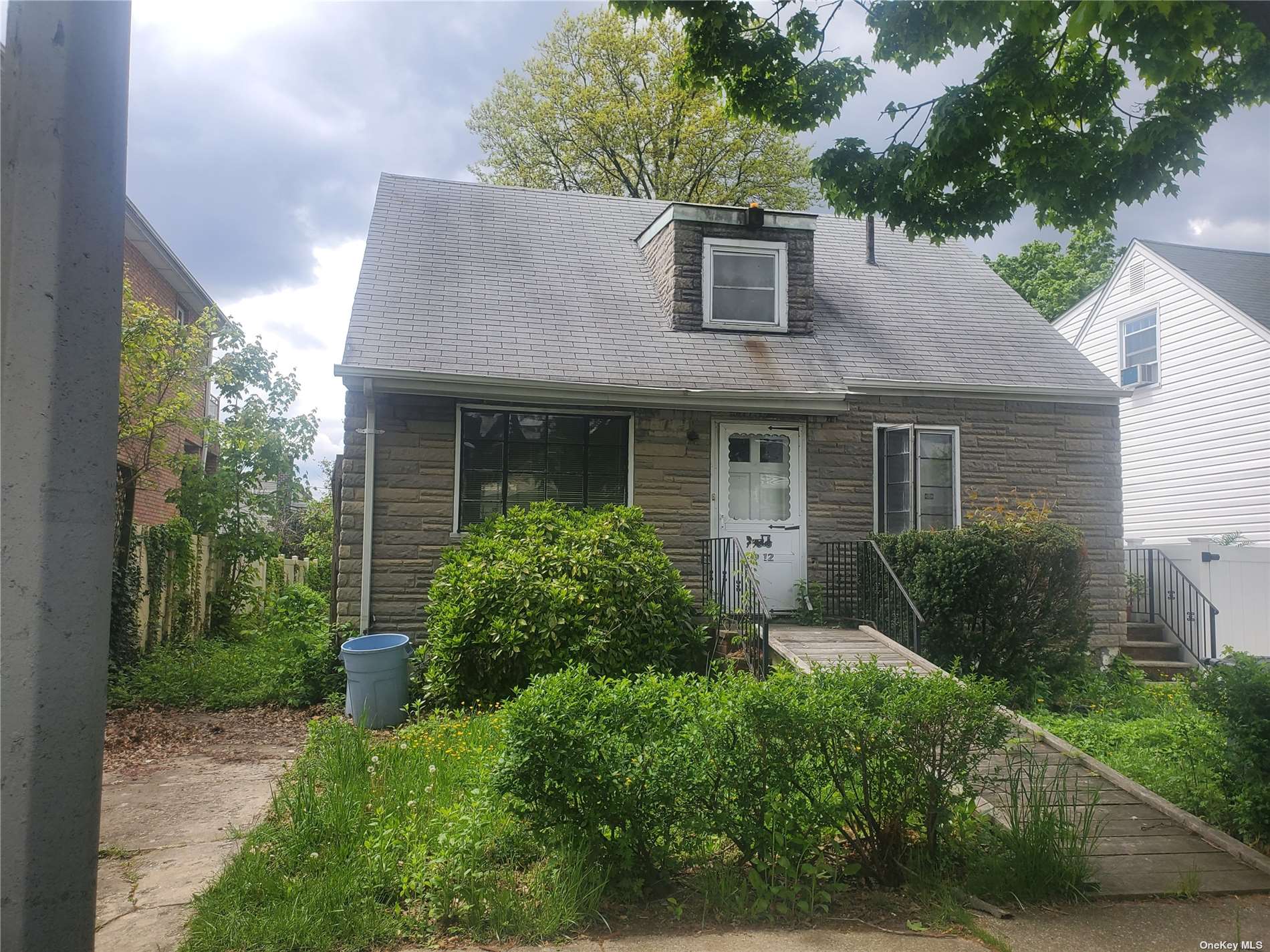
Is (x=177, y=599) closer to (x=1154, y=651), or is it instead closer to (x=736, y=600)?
(x=736, y=600)

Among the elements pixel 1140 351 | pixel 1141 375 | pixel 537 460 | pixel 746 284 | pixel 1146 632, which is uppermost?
pixel 1140 351

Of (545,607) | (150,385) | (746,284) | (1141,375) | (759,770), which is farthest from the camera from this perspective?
(1141,375)

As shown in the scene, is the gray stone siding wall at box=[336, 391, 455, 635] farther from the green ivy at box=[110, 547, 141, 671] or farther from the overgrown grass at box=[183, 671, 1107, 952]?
the overgrown grass at box=[183, 671, 1107, 952]

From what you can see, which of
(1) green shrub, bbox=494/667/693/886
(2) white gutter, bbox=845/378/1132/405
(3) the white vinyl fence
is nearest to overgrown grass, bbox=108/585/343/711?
(1) green shrub, bbox=494/667/693/886

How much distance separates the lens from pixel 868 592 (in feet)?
32.8

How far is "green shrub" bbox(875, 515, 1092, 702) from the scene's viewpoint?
880 centimetres

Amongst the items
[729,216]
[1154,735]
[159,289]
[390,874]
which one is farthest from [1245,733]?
[159,289]

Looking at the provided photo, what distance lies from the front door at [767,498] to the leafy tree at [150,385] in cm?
667

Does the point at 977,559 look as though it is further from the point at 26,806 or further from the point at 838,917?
the point at 26,806

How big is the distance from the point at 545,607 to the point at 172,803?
321 cm

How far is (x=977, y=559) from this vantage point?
874 cm

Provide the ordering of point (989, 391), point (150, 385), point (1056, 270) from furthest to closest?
point (1056, 270) < point (989, 391) < point (150, 385)

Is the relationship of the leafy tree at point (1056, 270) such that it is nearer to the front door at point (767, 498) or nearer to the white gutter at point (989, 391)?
the white gutter at point (989, 391)

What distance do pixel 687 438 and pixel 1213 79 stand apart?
587 cm
